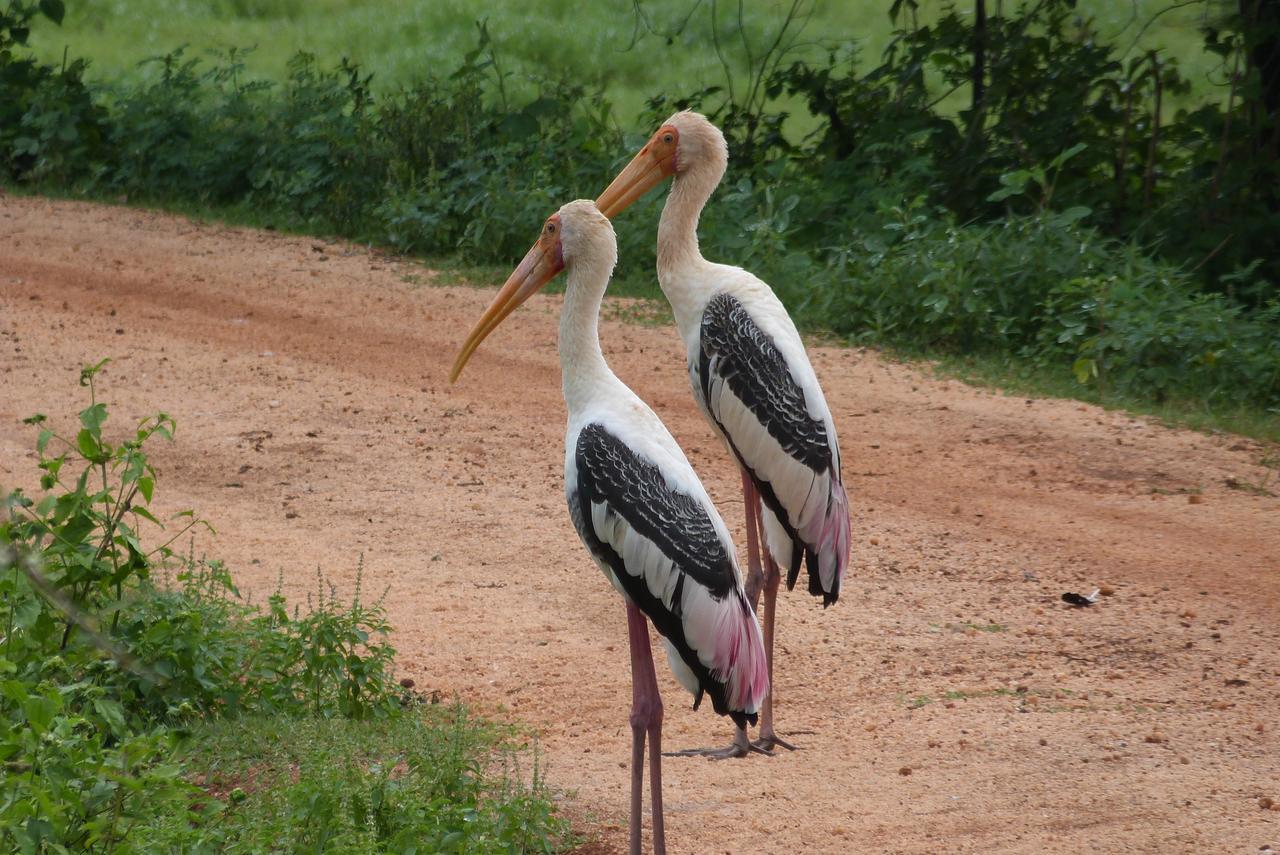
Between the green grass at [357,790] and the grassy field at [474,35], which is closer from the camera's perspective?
the green grass at [357,790]

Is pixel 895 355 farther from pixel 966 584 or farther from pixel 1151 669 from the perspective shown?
pixel 1151 669

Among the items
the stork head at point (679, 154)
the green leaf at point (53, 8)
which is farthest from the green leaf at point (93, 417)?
the green leaf at point (53, 8)

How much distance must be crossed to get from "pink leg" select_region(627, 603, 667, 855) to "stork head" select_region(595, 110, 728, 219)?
1.69 m

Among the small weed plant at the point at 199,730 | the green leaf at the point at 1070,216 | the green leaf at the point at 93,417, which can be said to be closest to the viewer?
the small weed plant at the point at 199,730

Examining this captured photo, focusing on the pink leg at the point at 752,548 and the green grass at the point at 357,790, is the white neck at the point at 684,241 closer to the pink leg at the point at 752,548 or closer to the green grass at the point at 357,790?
the pink leg at the point at 752,548

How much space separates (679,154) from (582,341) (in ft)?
4.28

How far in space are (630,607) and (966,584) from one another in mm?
1824

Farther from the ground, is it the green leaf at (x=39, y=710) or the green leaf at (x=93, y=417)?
the green leaf at (x=93, y=417)

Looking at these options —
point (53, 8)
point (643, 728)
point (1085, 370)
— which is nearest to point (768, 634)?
point (643, 728)

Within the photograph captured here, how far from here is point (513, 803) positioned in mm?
3305

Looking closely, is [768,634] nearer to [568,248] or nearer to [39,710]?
[568,248]

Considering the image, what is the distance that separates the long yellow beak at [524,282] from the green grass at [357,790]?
3.15 feet

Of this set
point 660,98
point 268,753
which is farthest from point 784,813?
point 660,98

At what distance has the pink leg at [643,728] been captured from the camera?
11.1 feet
